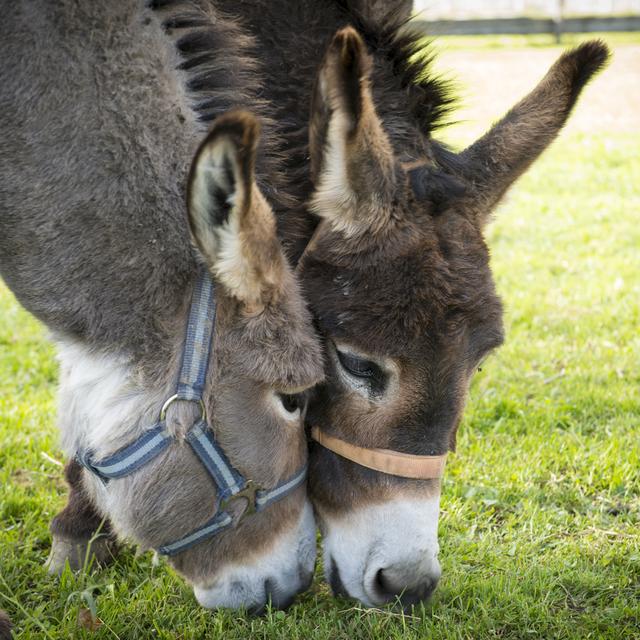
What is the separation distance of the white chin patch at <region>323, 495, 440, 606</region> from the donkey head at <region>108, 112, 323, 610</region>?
0.45 ft

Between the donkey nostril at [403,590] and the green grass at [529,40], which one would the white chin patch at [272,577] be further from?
the green grass at [529,40]

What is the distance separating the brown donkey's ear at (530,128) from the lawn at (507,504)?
0.26 metres

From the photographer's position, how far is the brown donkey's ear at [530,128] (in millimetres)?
2941

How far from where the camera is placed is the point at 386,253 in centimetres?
263

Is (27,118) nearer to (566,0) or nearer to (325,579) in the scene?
(325,579)

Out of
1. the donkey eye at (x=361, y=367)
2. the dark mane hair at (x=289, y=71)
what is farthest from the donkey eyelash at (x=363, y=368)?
the dark mane hair at (x=289, y=71)

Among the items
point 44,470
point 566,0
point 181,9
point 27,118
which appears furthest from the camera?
point 566,0

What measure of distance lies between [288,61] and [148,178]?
2.56 feet

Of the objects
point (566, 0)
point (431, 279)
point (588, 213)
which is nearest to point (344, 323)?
point (431, 279)

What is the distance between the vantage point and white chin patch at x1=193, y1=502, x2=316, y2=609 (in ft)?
9.04

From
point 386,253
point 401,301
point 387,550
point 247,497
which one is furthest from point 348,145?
point 387,550

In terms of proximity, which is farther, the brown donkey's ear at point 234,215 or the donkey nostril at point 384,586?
the donkey nostril at point 384,586

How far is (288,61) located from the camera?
2.94 m

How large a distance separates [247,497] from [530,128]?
1642mm
